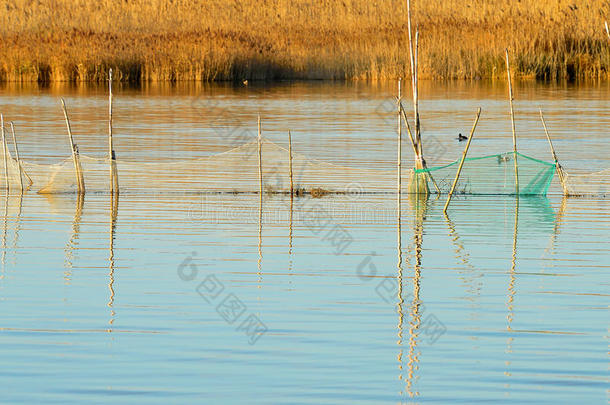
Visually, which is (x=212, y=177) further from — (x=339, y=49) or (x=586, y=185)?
(x=339, y=49)

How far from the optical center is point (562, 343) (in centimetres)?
718

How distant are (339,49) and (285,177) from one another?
20423 millimetres

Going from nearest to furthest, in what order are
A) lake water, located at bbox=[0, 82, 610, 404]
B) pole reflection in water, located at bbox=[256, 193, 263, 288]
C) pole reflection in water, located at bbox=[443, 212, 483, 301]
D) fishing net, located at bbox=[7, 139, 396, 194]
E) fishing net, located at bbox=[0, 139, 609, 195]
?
lake water, located at bbox=[0, 82, 610, 404]
pole reflection in water, located at bbox=[443, 212, 483, 301]
pole reflection in water, located at bbox=[256, 193, 263, 288]
fishing net, located at bbox=[0, 139, 609, 195]
fishing net, located at bbox=[7, 139, 396, 194]

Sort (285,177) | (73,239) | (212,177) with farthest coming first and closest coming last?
(212,177)
(285,177)
(73,239)

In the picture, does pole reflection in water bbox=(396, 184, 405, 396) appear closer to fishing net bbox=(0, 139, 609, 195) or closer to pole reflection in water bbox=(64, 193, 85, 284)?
fishing net bbox=(0, 139, 609, 195)

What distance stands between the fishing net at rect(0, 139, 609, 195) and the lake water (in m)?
0.26

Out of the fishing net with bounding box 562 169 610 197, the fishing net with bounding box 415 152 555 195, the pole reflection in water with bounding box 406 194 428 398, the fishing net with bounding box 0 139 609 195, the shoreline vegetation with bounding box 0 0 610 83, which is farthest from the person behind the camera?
the shoreline vegetation with bounding box 0 0 610 83

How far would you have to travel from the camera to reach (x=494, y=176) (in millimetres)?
14039

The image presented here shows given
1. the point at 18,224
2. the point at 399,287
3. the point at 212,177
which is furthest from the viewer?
the point at 212,177

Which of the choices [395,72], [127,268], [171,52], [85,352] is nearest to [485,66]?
[395,72]

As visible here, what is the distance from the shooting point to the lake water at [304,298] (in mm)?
6441

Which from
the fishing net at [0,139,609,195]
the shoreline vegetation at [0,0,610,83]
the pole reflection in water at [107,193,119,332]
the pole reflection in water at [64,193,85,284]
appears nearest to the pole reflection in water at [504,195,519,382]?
the fishing net at [0,139,609,195]

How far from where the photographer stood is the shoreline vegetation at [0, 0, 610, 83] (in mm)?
34031

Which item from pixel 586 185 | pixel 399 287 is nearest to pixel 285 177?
pixel 586 185
